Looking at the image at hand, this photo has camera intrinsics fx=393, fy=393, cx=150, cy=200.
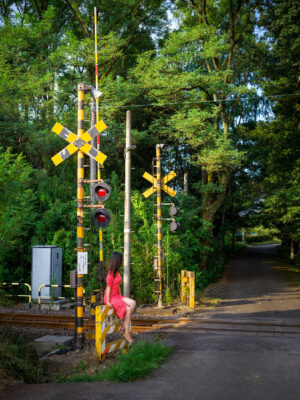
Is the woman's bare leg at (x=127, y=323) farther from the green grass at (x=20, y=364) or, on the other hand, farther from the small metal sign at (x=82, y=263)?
A: the green grass at (x=20, y=364)

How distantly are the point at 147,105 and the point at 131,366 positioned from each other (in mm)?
17620

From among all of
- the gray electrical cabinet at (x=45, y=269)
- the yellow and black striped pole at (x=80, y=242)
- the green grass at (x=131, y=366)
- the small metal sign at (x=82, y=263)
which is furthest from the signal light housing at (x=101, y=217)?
the gray electrical cabinet at (x=45, y=269)

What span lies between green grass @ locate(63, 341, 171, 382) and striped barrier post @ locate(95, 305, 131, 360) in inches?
10.2

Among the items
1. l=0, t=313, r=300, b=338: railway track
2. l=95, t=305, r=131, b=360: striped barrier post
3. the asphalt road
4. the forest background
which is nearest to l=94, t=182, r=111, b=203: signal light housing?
l=95, t=305, r=131, b=360: striped barrier post

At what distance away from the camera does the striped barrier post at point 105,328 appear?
22.0 feet

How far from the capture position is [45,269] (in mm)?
13859

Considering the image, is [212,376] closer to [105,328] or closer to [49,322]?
[105,328]

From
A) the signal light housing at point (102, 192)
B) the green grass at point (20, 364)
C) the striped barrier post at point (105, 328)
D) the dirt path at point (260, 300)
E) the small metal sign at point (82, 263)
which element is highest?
the signal light housing at point (102, 192)

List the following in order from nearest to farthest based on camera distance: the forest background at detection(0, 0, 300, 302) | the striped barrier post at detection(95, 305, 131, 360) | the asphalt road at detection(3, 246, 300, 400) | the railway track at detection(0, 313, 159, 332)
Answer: the asphalt road at detection(3, 246, 300, 400) → the striped barrier post at detection(95, 305, 131, 360) → the railway track at detection(0, 313, 159, 332) → the forest background at detection(0, 0, 300, 302)

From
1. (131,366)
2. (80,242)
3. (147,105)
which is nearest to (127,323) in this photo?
(131,366)

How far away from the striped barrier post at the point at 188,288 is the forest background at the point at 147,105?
116 cm

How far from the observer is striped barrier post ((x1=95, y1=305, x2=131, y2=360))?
6699mm

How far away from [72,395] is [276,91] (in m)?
19.3

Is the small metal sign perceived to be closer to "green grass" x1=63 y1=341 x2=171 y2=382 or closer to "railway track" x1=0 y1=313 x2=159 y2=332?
"green grass" x1=63 y1=341 x2=171 y2=382
